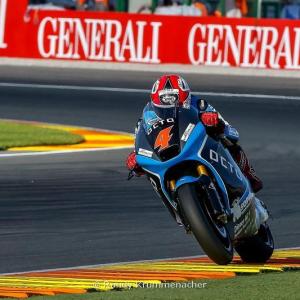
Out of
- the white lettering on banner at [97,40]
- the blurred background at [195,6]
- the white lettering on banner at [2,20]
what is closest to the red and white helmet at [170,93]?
the white lettering on banner at [97,40]

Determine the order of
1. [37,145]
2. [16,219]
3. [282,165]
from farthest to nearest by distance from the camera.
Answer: [37,145], [282,165], [16,219]

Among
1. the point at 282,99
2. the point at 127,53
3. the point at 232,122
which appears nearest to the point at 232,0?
the point at 127,53

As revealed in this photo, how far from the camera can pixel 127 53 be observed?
102 ft

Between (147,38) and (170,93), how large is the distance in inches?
828

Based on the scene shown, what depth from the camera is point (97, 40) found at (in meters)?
31.1

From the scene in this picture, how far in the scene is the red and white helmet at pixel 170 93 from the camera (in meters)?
9.70

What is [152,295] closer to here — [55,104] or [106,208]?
[106,208]

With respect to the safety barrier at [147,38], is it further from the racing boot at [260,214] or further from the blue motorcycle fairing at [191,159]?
the blue motorcycle fairing at [191,159]

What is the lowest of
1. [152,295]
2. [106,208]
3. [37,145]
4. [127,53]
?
[127,53]

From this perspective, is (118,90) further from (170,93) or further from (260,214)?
(170,93)

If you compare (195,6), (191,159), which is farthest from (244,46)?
(191,159)

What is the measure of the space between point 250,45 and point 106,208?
648 inches

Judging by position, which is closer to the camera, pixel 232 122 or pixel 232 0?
pixel 232 122

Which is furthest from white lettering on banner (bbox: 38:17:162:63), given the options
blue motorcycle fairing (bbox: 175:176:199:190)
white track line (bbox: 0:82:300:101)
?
blue motorcycle fairing (bbox: 175:176:199:190)
